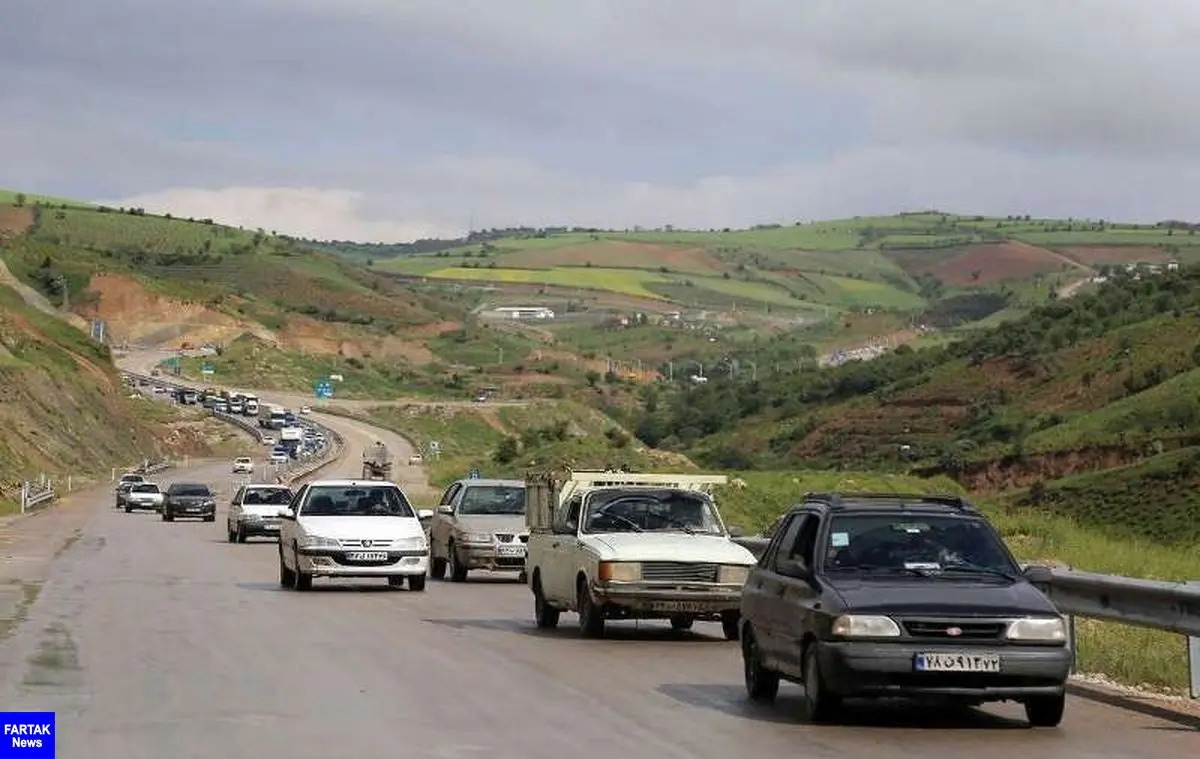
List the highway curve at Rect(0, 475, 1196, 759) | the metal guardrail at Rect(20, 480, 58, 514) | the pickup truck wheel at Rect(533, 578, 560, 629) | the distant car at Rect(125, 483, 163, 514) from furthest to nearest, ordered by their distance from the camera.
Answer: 1. the distant car at Rect(125, 483, 163, 514)
2. the metal guardrail at Rect(20, 480, 58, 514)
3. the pickup truck wheel at Rect(533, 578, 560, 629)
4. the highway curve at Rect(0, 475, 1196, 759)

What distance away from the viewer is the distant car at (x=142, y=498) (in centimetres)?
7056

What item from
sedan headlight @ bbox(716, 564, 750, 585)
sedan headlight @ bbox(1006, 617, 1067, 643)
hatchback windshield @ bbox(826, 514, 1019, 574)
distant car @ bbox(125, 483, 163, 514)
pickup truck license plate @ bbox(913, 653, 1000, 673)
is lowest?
distant car @ bbox(125, 483, 163, 514)

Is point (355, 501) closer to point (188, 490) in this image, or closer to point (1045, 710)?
point (1045, 710)

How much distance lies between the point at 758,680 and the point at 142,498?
57807mm

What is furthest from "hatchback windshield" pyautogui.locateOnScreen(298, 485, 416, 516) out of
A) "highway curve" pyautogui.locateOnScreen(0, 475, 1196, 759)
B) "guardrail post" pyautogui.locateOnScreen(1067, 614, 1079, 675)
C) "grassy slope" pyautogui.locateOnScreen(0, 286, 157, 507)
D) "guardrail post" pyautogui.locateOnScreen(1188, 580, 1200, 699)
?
"grassy slope" pyautogui.locateOnScreen(0, 286, 157, 507)

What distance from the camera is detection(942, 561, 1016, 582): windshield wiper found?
1438cm

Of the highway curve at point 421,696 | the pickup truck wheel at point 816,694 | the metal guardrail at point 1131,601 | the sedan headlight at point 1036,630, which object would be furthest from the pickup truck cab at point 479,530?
the sedan headlight at point 1036,630

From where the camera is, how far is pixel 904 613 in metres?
13.5

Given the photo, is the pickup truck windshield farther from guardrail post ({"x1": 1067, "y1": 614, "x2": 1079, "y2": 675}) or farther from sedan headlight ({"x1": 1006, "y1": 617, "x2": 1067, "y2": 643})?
sedan headlight ({"x1": 1006, "y1": 617, "x2": 1067, "y2": 643})

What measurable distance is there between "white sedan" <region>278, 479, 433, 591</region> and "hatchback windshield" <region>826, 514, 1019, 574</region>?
1446 cm

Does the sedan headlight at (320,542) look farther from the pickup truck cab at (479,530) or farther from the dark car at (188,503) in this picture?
the dark car at (188,503)

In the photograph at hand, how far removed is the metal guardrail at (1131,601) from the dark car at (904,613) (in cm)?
71

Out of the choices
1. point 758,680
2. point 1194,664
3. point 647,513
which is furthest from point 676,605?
point 1194,664

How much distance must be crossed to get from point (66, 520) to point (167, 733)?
161ft
